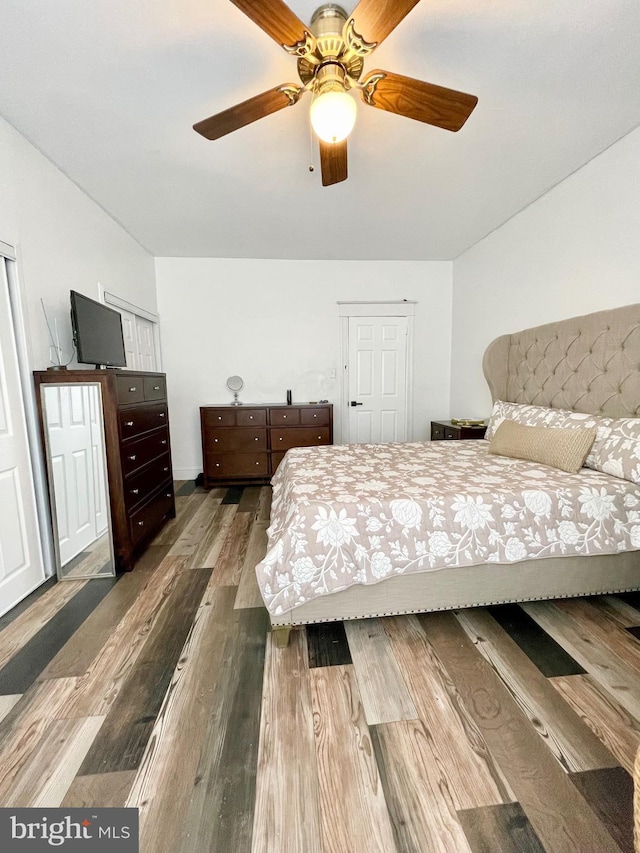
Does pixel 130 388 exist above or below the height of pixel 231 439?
above

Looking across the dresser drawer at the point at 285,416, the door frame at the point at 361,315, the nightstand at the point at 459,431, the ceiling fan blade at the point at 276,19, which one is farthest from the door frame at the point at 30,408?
the nightstand at the point at 459,431

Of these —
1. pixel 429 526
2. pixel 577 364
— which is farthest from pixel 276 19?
pixel 577 364

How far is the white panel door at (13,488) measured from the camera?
1.90 meters

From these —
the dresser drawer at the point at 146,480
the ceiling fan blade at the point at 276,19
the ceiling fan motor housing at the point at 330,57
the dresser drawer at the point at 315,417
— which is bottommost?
the dresser drawer at the point at 146,480

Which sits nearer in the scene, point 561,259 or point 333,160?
point 333,160

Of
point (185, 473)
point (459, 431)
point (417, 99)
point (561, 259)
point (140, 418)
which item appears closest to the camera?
point (417, 99)

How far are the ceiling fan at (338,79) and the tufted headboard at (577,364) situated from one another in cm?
152

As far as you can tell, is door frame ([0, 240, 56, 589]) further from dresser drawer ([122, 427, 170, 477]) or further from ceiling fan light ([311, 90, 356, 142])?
ceiling fan light ([311, 90, 356, 142])

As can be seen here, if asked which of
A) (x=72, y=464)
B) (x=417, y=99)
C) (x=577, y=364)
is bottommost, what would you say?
(x=72, y=464)

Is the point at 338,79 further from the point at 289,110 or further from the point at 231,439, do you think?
the point at 231,439

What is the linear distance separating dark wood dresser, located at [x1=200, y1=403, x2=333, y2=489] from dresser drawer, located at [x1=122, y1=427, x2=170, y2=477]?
872mm

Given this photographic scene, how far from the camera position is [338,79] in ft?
4.73

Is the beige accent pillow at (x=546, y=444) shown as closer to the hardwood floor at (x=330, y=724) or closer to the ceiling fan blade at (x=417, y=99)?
the hardwood floor at (x=330, y=724)

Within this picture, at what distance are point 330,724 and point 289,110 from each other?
109 inches
